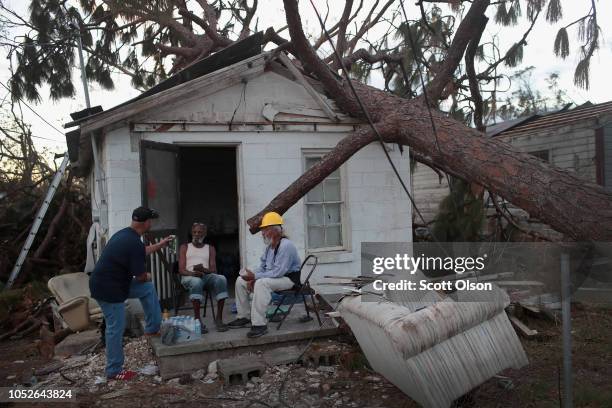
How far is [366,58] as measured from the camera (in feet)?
30.0

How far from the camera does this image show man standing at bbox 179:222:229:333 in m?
5.61

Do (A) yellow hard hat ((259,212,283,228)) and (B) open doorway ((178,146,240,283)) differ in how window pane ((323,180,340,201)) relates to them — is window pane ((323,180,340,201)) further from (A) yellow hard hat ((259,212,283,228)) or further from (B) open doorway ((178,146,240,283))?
(B) open doorway ((178,146,240,283))

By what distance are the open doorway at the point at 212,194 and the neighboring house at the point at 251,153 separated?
110 inches

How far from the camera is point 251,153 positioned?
7379 mm

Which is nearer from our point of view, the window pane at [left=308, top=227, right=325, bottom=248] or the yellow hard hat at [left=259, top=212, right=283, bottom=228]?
the yellow hard hat at [left=259, top=212, right=283, bottom=228]

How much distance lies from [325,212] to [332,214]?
0.41 feet

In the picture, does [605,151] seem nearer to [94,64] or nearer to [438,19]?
[438,19]

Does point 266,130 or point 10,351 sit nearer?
point 10,351

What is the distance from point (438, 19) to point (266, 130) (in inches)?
232

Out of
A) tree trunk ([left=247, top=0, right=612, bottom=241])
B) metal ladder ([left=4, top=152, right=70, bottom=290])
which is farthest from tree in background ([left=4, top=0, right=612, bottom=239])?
metal ladder ([left=4, top=152, right=70, bottom=290])

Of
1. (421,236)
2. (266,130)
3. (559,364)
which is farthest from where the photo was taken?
(421,236)

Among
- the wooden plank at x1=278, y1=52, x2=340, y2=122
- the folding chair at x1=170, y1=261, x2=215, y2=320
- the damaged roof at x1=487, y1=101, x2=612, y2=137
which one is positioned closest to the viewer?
the folding chair at x1=170, y1=261, x2=215, y2=320

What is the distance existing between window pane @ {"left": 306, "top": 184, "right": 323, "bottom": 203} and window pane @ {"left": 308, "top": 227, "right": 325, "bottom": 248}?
433mm

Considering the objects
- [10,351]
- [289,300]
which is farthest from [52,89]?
[289,300]
